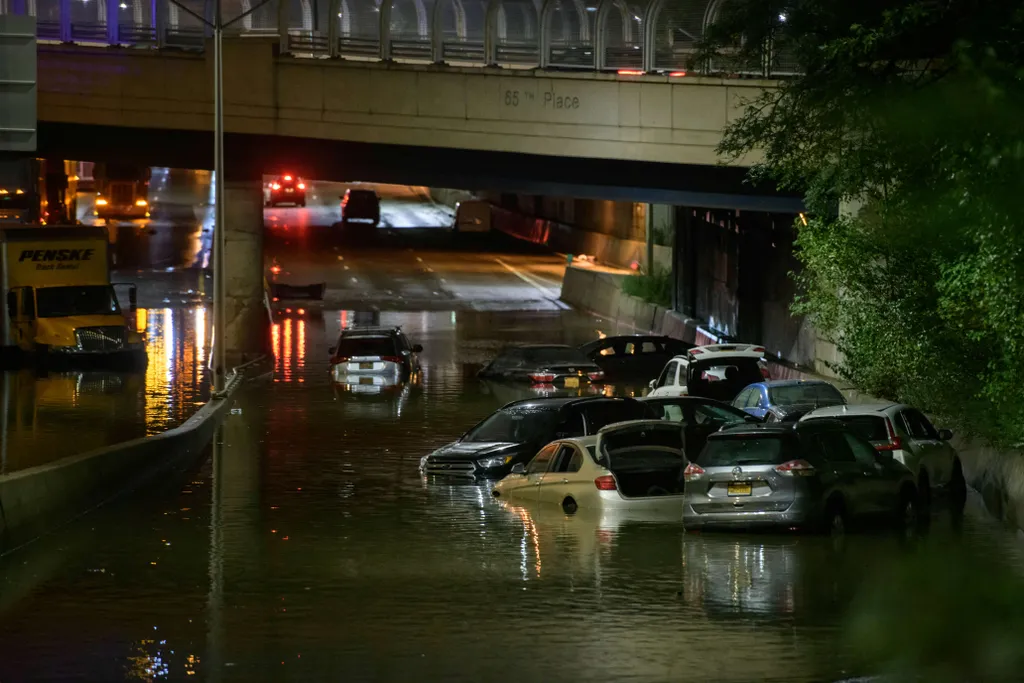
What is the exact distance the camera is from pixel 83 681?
36.7ft

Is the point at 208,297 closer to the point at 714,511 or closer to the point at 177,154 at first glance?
the point at 177,154

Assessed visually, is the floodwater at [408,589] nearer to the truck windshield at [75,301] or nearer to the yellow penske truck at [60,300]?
the yellow penske truck at [60,300]

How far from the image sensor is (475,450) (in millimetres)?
24875

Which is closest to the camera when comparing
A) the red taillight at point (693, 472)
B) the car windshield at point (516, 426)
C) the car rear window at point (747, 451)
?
the car rear window at point (747, 451)

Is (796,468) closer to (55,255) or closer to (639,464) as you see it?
(639,464)

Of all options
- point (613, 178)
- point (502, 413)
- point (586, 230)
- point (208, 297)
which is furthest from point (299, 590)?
point (586, 230)

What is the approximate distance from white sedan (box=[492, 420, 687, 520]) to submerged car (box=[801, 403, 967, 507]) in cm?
189

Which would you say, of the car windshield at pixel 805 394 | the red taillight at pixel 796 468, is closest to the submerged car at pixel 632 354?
the car windshield at pixel 805 394

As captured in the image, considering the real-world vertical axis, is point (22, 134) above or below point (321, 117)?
below

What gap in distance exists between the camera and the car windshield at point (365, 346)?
43250 millimetres

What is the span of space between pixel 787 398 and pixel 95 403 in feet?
51.5

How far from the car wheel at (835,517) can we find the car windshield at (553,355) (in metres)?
22.6

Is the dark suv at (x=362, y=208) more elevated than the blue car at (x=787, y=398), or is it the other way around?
the dark suv at (x=362, y=208)

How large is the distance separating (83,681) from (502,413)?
1509 centimetres
